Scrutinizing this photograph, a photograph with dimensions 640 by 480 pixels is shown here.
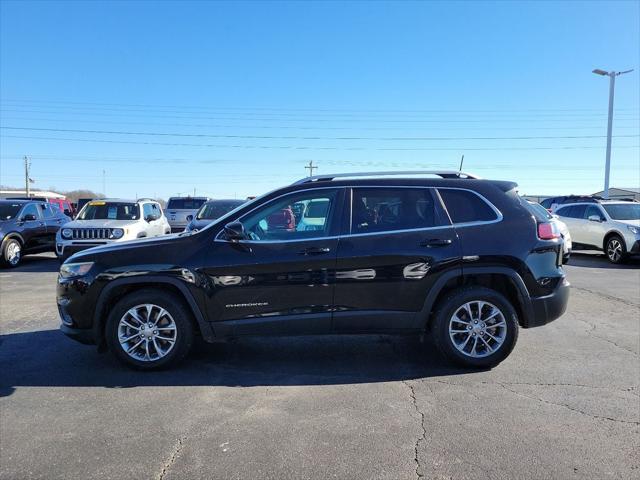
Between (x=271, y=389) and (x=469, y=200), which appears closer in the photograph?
(x=271, y=389)

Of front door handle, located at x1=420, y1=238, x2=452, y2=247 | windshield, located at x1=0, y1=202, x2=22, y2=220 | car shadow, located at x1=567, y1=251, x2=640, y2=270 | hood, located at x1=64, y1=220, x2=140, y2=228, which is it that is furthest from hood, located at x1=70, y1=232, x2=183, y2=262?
car shadow, located at x1=567, y1=251, x2=640, y2=270

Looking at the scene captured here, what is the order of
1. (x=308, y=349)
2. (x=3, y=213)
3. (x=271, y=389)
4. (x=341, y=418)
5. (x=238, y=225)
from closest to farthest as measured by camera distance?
(x=341, y=418) → (x=271, y=389) → (x=238, y=225) → (x=308, y=349) → (x=3, y=213)

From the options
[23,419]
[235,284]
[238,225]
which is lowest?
[23,419]

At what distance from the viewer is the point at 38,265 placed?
1289 cm

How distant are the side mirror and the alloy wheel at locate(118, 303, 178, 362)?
0.95 metres

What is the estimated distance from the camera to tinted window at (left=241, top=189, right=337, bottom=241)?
15.2ft

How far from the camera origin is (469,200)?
15.7 feet

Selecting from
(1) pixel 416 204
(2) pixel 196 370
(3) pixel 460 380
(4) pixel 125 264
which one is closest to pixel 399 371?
(3) pixel 460 380

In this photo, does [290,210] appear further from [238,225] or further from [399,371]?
[399,371]

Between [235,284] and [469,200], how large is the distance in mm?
2472

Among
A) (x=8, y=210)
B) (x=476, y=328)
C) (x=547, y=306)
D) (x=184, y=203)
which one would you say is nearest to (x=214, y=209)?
(x=8, y=210)

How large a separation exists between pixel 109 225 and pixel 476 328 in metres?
9.33

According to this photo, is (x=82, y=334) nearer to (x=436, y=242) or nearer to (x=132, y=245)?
(x=132, y=245)

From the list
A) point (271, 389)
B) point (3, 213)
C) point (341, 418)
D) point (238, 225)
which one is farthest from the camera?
point (3, 213)
